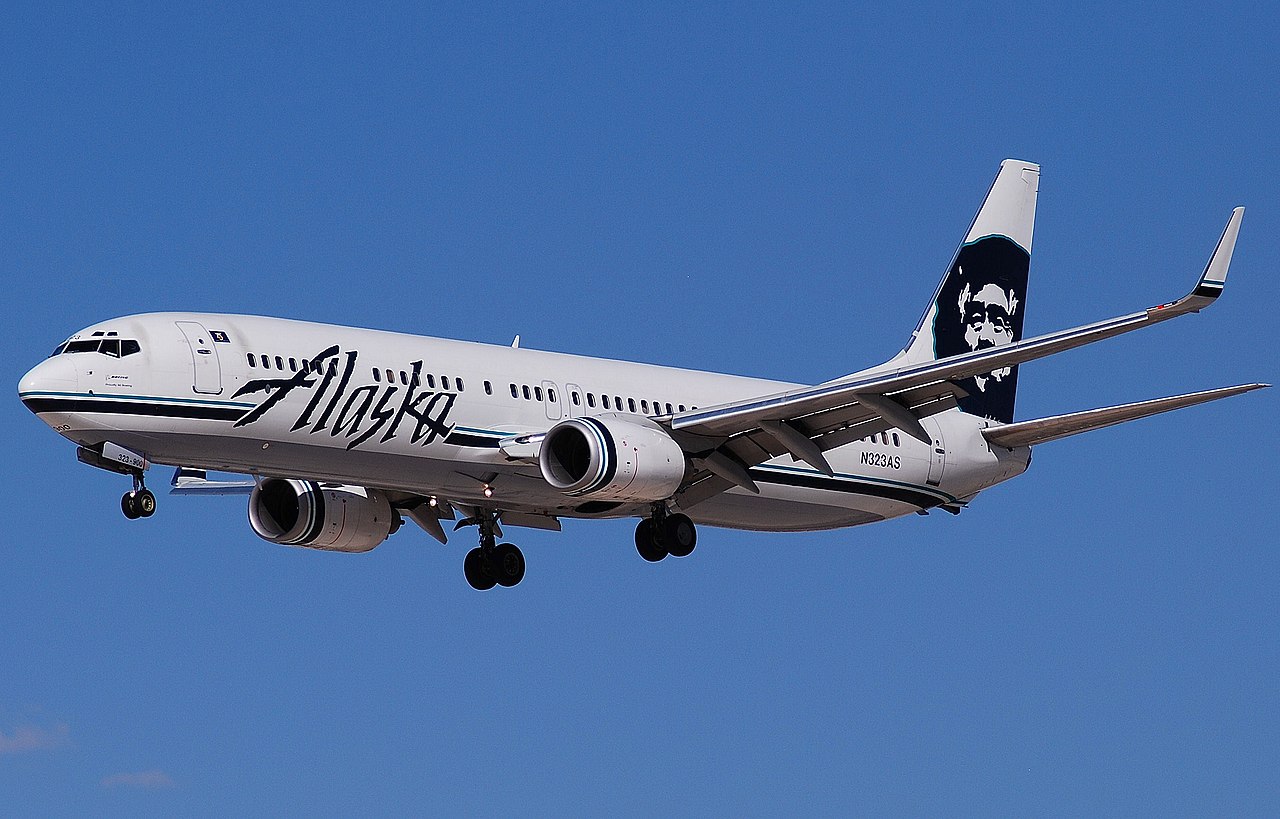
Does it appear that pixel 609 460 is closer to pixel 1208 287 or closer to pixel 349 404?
pixel 349 404

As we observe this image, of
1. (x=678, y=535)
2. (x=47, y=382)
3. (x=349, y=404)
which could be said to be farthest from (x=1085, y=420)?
(x=47, y=382)

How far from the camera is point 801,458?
4119 cm

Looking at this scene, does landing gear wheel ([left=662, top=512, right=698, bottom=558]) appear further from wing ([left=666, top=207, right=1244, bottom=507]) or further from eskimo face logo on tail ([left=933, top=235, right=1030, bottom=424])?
eskimo face logo on tail ([left=933, top=235, right=1030, bottom=424])

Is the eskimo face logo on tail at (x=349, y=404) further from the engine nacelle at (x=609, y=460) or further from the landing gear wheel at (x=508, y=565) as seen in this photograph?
the landing gear wheel at (x=508, y=565)

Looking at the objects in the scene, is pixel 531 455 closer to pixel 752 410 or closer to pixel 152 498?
pixel 752 410

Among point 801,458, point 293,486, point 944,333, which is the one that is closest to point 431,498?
point 293,486

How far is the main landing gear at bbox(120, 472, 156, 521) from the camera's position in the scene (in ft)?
123

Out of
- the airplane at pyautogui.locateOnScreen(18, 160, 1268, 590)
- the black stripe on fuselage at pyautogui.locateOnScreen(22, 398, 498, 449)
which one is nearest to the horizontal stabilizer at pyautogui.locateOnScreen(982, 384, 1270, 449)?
the airplane at pyautogui.locateOnScreen(18, 160, 1268, 590)

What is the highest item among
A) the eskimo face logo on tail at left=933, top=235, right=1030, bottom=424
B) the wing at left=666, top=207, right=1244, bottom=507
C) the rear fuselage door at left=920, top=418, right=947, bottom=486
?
the eskimo face logo on tail at left=933, top=235, right=1030, bottom=424

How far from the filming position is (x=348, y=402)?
3869 cm

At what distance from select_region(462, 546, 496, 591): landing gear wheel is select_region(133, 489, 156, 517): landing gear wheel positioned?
10430mm

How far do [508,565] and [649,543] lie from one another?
466 centimetres

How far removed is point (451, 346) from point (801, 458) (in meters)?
7.65

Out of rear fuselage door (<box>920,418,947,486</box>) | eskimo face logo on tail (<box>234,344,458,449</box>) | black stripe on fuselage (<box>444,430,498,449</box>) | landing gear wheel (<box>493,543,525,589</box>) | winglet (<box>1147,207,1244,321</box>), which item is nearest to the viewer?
winglet (<box>1147,207,1244,321</box>)
